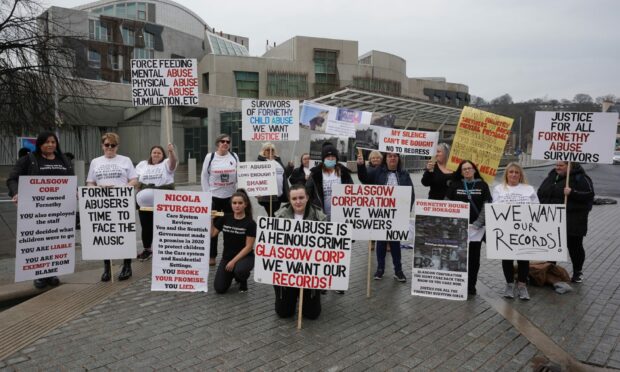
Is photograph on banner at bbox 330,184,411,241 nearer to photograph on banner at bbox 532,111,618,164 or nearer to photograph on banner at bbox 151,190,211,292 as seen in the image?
photograph on banner at bbox 151,190,211,292

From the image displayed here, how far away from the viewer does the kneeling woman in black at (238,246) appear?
579cm

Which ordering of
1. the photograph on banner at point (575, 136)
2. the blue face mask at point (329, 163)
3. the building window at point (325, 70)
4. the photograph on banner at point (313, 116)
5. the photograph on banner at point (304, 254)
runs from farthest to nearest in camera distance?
the building window at point (325, 70)
the photograph on banner at point (313, 116)
the blue face mask at point (329, 163)
the photograph on banner at point (575, 136)
the photograph on banner at point (304, 254)

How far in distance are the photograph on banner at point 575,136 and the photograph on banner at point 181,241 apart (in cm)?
496

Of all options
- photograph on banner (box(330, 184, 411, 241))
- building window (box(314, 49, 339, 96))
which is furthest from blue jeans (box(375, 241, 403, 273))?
building window (box(314, 49, 339, 96))

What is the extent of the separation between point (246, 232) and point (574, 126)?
5054 millimetres

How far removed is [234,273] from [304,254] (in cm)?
147

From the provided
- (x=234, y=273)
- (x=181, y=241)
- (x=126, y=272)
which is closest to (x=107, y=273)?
(x=126, y=272)

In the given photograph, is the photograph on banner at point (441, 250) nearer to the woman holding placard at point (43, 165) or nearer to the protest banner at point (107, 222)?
the protest banner at point (107, 222)

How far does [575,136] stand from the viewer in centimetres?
642

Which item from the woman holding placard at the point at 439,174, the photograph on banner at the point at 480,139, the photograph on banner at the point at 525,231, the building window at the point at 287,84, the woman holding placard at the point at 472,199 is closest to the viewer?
the photograph on banner at the point at 525,231

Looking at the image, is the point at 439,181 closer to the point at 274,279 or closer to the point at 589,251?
the point at 274,279

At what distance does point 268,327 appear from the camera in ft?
15.6

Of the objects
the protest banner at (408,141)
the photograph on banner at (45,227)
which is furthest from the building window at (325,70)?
the photograph on banner at (45,227)

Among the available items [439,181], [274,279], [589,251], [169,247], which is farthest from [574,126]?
[169,247]
